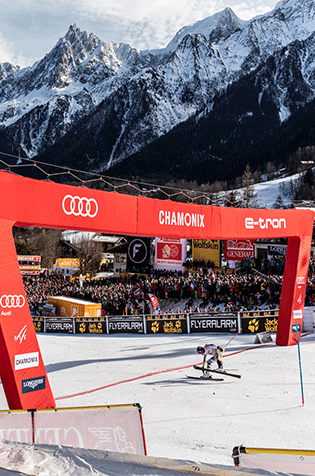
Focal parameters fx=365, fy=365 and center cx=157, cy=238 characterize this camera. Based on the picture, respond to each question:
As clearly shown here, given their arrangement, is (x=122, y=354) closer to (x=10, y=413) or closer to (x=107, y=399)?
(x=107, y=399)

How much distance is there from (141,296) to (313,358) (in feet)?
45.8

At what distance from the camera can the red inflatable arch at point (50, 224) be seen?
25.0 ft

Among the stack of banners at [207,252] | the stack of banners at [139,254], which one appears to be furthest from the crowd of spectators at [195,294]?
the stack of banners at [139,254]

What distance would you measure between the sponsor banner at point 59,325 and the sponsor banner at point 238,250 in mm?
13390

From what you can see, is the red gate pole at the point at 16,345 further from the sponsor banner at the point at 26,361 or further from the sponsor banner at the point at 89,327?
the sponsor banner at the point at 89,327

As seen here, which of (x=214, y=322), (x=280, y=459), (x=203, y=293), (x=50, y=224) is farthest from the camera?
(x=203, y=293)

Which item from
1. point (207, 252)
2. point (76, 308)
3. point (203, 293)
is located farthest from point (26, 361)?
point (207, 252)

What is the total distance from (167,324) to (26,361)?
11.8 m

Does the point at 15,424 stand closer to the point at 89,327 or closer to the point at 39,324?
the point at 89,327

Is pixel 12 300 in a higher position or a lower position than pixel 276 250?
lower

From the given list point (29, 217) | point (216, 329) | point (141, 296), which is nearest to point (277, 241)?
point (141, 296)

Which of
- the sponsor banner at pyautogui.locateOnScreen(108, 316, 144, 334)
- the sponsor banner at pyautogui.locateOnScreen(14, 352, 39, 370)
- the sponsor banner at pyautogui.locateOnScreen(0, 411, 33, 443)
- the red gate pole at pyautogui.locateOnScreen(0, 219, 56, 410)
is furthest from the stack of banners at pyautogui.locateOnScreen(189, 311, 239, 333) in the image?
the sponsor banner at pyautogui.locateOnScreen(0, 411, 33, 443)

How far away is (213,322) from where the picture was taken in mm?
18250

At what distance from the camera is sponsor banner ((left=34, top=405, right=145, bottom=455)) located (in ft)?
16.4
